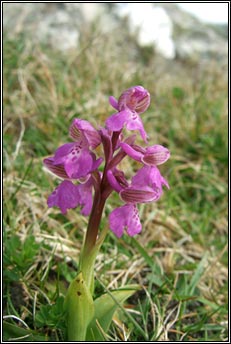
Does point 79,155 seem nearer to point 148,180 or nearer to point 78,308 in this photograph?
point 148,180

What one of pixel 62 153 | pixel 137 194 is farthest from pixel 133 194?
pixel 62 153

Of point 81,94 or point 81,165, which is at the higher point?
point 81,165

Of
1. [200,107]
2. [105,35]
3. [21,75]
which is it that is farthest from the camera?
[105,35]

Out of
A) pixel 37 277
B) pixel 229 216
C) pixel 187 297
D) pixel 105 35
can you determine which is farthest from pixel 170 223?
pixel 105 35

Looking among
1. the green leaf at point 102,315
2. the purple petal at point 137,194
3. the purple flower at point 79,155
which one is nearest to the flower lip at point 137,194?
the purple petal at point 137,194

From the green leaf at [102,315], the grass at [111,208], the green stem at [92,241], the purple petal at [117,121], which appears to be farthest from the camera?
the grass at [111,208]

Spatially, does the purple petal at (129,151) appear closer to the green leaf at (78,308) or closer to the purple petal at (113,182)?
the purple petal at (113,182)

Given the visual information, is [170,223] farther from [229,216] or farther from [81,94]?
Answer: [81,94]
